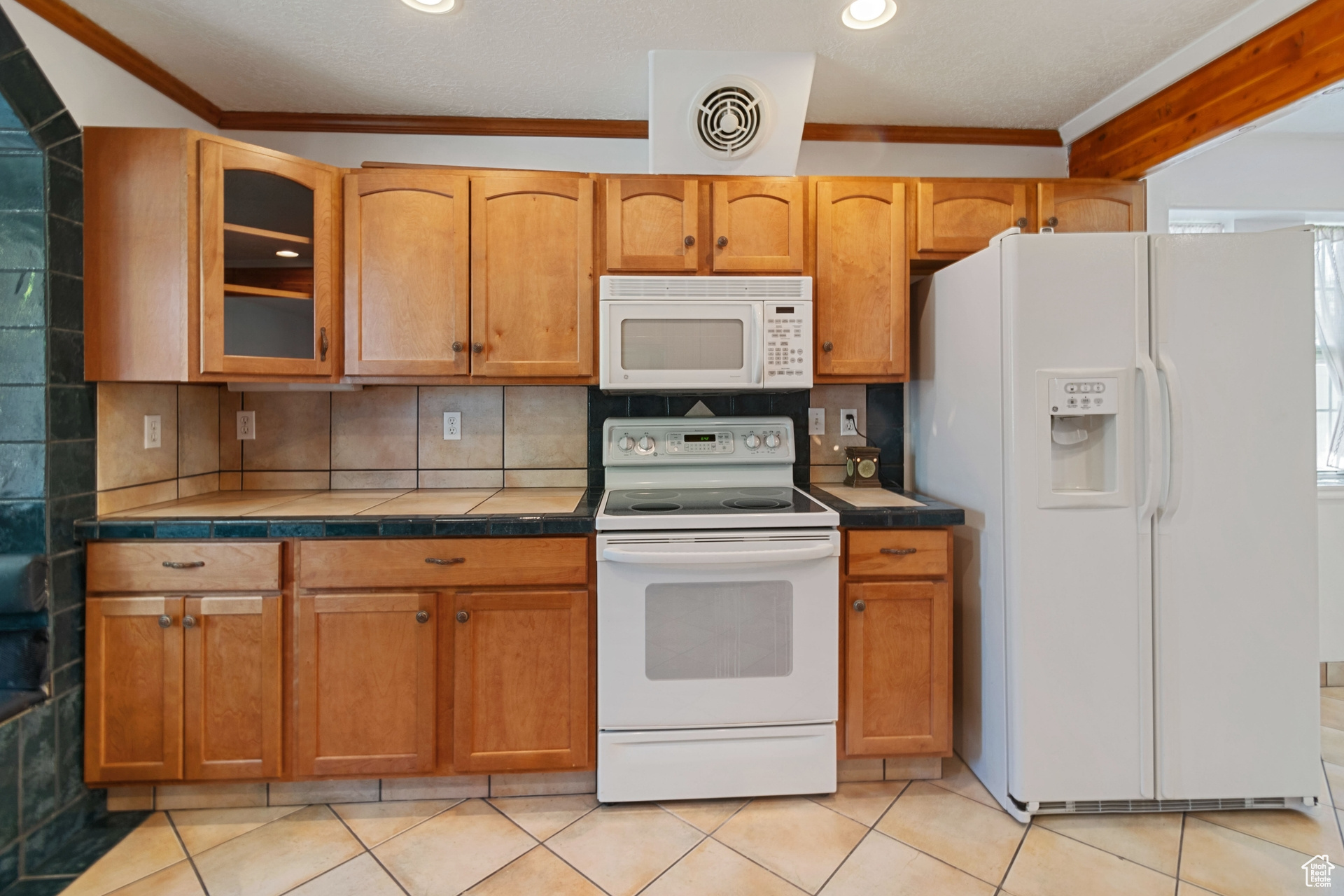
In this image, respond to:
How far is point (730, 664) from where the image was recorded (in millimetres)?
1845

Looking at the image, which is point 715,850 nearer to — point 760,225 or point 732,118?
point 760,225

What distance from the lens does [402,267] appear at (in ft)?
Answer: 6.86

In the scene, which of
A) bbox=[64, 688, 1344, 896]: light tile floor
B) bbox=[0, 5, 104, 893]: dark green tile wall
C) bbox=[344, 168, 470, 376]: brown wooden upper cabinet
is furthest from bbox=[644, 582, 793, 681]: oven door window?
bbox=[0, 5, 104, 893]: dark green tile wall

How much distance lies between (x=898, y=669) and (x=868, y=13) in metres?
1.97

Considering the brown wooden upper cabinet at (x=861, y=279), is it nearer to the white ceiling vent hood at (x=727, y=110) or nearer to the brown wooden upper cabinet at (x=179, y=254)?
the white ceiling vent hood at (x=727, y=110)

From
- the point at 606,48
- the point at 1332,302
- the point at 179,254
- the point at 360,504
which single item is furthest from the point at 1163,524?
the point at 179,254

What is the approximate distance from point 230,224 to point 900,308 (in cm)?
223

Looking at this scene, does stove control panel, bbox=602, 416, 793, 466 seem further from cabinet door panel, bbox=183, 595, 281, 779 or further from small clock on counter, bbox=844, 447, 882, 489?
cabinet door panel, bbox=183, 595, 281, 779

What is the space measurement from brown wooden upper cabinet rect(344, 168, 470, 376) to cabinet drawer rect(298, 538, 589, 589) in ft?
2.10

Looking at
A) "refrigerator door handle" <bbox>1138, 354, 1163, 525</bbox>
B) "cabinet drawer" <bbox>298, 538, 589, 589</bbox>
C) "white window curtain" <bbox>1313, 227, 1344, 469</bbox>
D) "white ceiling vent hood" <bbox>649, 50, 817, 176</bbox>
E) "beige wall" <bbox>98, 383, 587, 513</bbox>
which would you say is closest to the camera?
"refrigerator door handle" <bbox>1138, 354, 1163, 525</bbox>

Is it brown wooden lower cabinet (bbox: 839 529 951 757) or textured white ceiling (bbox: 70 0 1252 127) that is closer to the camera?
textured white ceiling (bbox: 70 0 1252 127)

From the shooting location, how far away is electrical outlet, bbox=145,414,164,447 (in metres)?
2.00

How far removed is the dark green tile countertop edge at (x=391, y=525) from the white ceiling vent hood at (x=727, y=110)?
4.17 feet

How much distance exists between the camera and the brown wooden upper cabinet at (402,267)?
2082 millimetres
